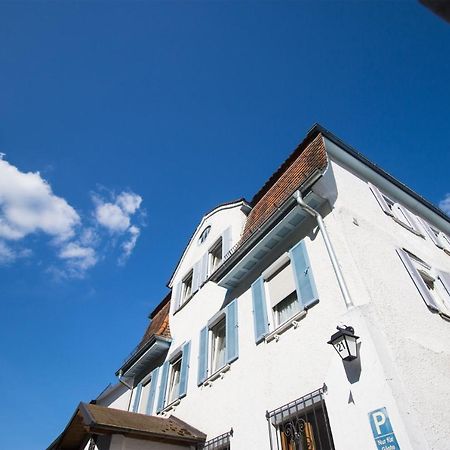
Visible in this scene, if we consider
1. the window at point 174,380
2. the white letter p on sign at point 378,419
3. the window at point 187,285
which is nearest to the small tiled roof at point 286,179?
the window at point 187,285

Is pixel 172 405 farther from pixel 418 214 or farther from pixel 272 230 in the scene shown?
pixel 418 214

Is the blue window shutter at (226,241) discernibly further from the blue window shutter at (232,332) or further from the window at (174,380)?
the window at (174,380)

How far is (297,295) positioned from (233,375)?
2.39 m

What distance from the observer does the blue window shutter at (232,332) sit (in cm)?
718

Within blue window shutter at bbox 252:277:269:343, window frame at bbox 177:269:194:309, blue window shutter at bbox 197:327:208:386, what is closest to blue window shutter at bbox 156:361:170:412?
blue window shutter at bbox 197:327:208:386

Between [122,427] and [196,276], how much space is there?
5.75 meters

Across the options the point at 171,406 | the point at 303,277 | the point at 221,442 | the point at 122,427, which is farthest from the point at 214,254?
the point at 122,427

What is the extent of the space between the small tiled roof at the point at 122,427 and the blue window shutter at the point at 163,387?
1.55m

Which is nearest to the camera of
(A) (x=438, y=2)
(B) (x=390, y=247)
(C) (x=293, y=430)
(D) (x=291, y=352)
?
(A) (x=438, y=2)

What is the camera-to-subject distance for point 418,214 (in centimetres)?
1066

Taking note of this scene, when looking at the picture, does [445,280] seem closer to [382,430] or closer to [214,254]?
[382,430]

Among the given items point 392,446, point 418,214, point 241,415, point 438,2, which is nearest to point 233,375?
point 241,415

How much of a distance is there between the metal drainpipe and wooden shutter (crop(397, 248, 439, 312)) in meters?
1.86

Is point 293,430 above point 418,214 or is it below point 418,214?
below
